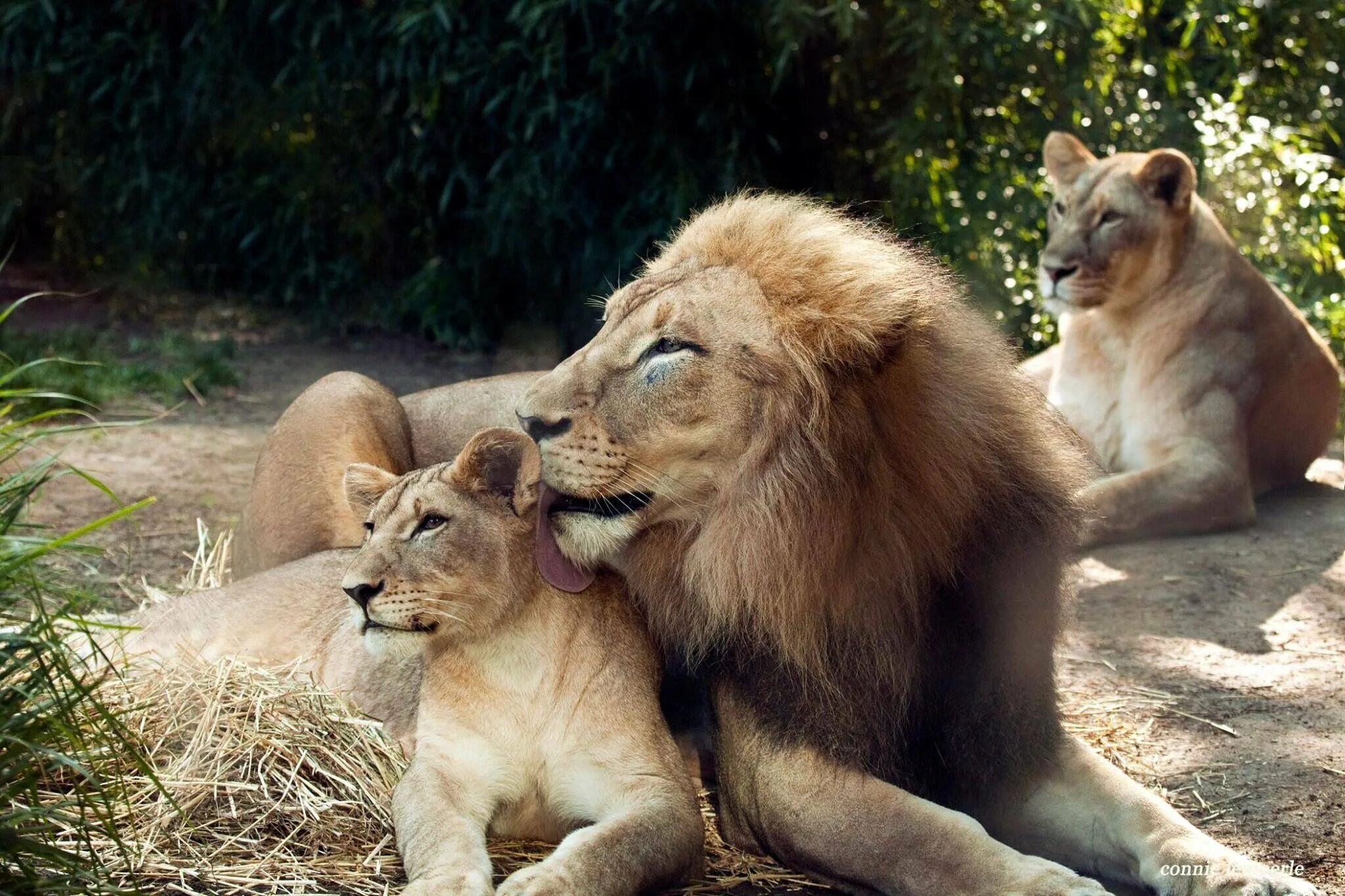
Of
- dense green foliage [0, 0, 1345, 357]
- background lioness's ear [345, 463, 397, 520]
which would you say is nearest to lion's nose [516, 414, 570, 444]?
background lioness's ear [345, 463, 397, 520]

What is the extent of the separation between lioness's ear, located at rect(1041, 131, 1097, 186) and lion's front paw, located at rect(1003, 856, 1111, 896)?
12.3ft

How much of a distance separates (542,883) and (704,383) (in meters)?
0.92

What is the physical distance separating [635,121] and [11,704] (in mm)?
5789

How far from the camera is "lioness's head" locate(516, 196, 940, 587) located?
110 inches

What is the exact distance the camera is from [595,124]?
299 inches

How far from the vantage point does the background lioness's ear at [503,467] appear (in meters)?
3.01

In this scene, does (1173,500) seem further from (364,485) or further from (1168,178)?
(364,485)

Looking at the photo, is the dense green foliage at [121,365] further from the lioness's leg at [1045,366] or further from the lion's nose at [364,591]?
the lion's nose at [364,591]

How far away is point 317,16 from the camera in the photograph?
815 centimetres

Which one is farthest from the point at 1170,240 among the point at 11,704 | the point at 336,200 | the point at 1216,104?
the point at 336,200

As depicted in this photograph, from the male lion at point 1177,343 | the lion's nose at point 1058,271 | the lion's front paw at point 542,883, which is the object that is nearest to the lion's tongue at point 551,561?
the lion's front paw at point 542,883

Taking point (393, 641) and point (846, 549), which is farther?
point (393, 641)

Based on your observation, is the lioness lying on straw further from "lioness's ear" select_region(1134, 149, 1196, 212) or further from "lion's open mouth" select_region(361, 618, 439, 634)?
"lioness's ear" select_region(1134, 149, 1196, 212)

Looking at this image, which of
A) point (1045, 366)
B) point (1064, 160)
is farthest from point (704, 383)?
point (1045, 366)
